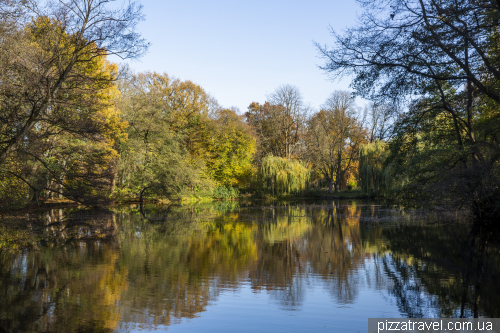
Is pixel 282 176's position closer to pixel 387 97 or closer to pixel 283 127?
pixel 283 127

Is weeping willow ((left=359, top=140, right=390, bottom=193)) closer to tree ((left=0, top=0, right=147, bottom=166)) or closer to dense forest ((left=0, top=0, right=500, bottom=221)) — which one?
dense forest ((left=0, top=0, right=500, bottom=221))

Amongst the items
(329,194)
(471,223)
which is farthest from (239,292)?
(329,194)

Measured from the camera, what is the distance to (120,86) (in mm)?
30203

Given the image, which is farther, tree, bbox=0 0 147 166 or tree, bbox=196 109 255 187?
tree, bbox=196 109 255 187

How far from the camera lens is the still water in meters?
5.00

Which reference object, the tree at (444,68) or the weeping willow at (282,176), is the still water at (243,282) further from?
the weeping willow at (282,176)

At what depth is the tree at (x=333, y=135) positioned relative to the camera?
42594 millimetres

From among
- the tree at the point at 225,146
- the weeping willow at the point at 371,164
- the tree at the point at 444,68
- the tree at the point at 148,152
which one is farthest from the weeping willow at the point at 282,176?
the tree at the point at 444,68

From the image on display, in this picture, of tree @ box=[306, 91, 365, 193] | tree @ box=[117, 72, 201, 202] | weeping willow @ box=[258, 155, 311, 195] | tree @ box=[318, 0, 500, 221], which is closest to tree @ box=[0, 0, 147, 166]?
tree @ box=[318, 0, 500, 221]

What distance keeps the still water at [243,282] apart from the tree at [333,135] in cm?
3044

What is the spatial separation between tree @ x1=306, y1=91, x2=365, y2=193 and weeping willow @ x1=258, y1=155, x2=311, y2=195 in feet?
23.7

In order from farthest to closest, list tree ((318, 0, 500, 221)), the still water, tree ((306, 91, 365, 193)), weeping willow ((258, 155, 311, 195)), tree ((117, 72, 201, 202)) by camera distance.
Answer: tree ((306, 91, 365, 193)) < weeping willow ((258, 155, 311, 195)) < tree ((117, 72, 201, 202)) < tree ((318, 0, 500, 221)) < the still water

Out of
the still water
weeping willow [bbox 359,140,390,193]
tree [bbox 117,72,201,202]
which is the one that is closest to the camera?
the still water

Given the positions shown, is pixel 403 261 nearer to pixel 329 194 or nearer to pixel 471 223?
pixel 471 223
